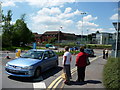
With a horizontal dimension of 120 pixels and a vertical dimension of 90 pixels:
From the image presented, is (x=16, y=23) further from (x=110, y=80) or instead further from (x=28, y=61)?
(x=110, y=80)

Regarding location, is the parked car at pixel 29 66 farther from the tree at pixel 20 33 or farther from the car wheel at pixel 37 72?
the tree at pixel 20 33

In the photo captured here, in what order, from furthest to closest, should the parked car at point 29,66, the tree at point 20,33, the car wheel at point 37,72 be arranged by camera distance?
the tree at point 20,33, the car wheel at point 37,72, the parked car at point 29,66

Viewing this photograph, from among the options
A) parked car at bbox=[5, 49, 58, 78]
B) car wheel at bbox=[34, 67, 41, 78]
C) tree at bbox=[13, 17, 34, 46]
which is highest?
tree at bbox=[13, 17, 34, 46]

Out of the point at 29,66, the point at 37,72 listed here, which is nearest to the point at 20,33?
the point at 37,72

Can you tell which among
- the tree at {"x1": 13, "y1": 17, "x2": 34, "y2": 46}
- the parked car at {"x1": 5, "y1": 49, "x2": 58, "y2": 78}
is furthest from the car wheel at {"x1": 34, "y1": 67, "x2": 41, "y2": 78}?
the tree at {"x1": 13, "y1": 17, "x2": 34, "y2": 46}

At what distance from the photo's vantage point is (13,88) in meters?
5.66

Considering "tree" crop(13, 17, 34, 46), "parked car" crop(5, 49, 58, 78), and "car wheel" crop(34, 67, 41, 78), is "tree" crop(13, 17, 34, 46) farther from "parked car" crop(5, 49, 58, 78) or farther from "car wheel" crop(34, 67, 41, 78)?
"car wheel" crop(34, 67, 41, 78)

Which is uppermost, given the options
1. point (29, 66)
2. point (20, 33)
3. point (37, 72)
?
point (20, 33)

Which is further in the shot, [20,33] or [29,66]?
[20,33]

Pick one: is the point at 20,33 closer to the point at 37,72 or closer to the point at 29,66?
the point at 37,72

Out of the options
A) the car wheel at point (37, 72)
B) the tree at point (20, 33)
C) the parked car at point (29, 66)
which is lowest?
the car wheel at point (37, 72)

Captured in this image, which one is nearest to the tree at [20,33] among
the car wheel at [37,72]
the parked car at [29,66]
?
the parked car at [29,66]

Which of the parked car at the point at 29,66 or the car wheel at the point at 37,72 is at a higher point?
the parked car at the point at 29,66

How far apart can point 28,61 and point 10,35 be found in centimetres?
3946
